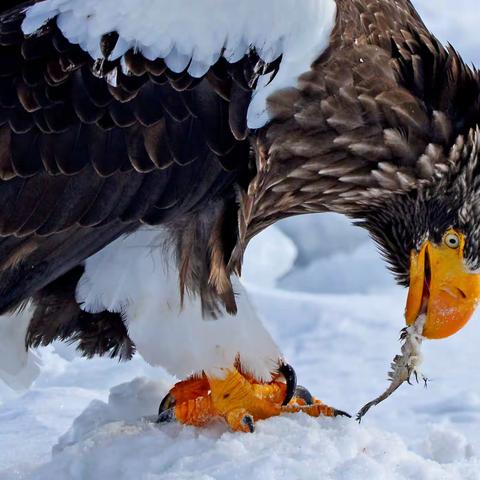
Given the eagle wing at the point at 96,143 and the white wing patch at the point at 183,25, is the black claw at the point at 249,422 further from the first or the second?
the white wing patch at the point at 183,25

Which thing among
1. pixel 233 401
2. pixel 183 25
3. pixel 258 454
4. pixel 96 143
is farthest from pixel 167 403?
pixel 183 25

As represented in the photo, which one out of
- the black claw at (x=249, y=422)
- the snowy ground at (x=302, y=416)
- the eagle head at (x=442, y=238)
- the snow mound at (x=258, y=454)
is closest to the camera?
the snow mound at (x=258, y=454)

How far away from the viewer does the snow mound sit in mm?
3264

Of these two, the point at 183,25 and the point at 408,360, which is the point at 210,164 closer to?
the point at 183,25

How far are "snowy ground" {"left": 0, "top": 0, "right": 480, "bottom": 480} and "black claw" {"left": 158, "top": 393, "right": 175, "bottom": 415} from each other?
0.09 meters

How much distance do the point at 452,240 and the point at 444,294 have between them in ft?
0.58

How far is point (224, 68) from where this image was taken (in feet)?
11.2

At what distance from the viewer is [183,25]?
11.0 feet

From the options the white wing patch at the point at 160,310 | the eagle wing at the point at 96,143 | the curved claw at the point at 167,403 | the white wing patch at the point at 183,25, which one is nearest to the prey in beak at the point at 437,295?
the white wing patch at the point at 160,310

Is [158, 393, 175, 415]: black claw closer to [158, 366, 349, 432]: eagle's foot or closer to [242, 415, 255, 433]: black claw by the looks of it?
[158, 366, 349, 432]: eagle's foot

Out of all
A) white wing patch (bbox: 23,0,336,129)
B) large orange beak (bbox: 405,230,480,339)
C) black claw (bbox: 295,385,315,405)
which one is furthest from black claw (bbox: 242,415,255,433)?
white wing patch (bbox: 23,0,336,129)

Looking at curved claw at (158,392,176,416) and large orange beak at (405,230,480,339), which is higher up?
large orange beak at (405,230,480,339)

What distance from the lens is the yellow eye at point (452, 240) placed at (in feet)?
12.2

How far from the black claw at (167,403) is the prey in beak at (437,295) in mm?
543
